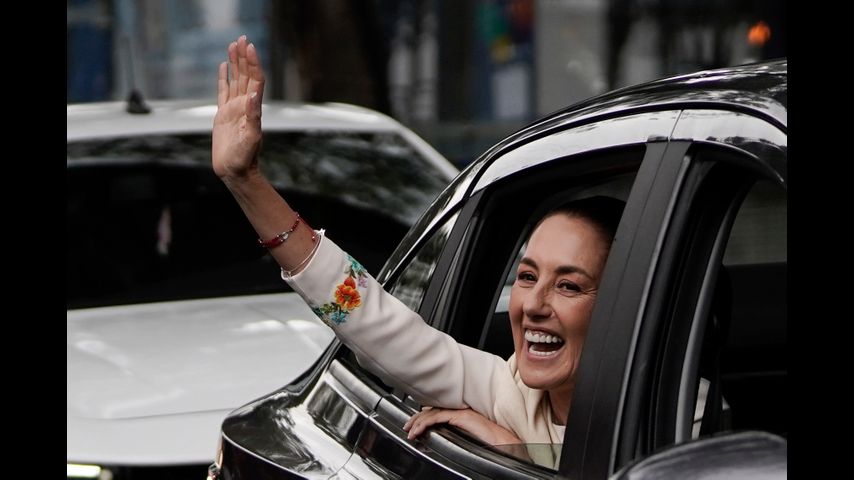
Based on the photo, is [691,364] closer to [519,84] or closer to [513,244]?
[513,244]

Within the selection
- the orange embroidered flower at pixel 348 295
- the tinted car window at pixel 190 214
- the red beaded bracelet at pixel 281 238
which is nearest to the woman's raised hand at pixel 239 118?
the red beaded bracelet at pixel 281 238

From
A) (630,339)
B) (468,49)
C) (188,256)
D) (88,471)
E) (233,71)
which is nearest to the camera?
(630,339)

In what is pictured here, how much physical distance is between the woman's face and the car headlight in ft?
6.19

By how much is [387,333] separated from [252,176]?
36 cm

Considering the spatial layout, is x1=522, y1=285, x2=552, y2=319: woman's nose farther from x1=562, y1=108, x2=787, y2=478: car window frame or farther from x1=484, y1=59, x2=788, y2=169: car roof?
x1=562, y1=108, x2=787, y2=478: car window frame

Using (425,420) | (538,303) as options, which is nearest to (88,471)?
(425,420)

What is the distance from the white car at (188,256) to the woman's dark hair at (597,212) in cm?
184

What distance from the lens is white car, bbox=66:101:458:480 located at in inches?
173

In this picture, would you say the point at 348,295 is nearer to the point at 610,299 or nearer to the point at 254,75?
the point at 254,75

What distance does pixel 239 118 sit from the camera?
2803 millimetres

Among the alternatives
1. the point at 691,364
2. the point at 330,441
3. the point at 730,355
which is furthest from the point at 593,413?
the point at 730,355

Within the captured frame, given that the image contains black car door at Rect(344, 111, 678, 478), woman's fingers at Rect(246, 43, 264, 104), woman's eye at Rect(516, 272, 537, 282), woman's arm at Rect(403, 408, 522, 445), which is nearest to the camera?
black car door at Rect(344, 111, 678, 478)

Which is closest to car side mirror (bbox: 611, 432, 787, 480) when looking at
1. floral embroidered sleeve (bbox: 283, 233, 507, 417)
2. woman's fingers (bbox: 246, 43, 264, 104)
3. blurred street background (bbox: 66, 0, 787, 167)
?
floral embroidered sleeve (bbox: 283, 233, 507, 417)
